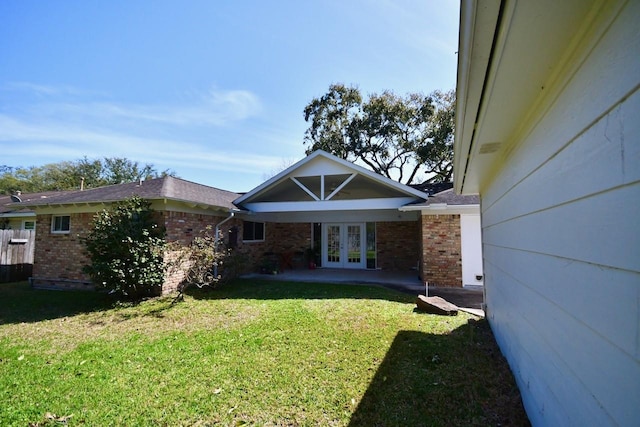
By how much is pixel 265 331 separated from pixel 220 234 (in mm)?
6100

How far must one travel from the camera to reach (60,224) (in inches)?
397

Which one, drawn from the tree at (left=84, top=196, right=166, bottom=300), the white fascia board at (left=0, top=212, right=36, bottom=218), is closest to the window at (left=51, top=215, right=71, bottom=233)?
the tree at (left=84, top=196, right=166, bottom=300)

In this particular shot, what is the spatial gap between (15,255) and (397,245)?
1639 centimetres

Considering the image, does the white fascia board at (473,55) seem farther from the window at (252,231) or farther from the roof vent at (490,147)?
the window at (252,231)

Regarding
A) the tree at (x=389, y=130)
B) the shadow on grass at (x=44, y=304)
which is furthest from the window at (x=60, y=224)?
the tree at (x=389, y=130)

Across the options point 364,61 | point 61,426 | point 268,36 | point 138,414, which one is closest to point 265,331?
point 138,414

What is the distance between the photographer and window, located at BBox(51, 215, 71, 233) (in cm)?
998

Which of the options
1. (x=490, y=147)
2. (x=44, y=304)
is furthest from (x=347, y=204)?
(x=44, y=304)

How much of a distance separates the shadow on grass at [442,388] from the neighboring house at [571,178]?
0.41 meters

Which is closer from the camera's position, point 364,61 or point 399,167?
point 364,61

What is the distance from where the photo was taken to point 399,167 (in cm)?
2403

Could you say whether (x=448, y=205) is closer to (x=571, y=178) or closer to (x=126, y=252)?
(x=571, y=178)

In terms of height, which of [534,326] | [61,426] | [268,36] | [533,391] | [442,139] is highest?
[442,139]

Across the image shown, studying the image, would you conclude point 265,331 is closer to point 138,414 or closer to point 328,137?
point 138,414
